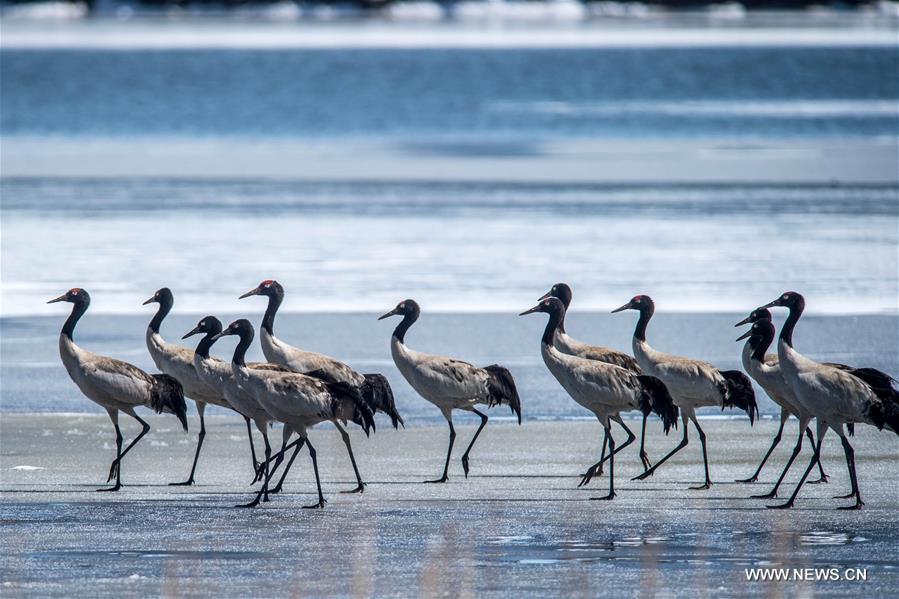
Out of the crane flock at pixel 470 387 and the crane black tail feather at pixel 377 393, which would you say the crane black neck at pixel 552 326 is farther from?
the crane black tail feather at pixel 377 393

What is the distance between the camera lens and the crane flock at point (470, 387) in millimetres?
9789

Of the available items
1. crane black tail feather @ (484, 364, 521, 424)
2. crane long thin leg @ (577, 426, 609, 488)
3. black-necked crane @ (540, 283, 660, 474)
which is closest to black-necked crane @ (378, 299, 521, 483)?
crane black tail feather @ (484, 364, 521, 424)

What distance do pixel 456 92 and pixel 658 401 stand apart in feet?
215

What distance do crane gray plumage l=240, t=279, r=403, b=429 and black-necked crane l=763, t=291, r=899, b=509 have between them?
231 centimetres

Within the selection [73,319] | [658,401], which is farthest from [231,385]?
[658,401]

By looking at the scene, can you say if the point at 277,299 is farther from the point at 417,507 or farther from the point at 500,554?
the point at 500,554

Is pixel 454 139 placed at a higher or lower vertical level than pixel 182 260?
lower

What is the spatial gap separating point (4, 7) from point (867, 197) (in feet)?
528

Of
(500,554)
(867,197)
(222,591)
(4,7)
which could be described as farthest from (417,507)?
(4,7)

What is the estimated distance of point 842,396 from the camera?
9680 millimetres

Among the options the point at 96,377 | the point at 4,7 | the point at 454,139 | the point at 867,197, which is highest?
the point at 96,377

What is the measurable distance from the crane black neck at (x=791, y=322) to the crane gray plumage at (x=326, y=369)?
2.29 meters

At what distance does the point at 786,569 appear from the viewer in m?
8.20

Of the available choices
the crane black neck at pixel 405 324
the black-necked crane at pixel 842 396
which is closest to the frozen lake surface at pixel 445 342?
the crane black neck at pixel 405 324
